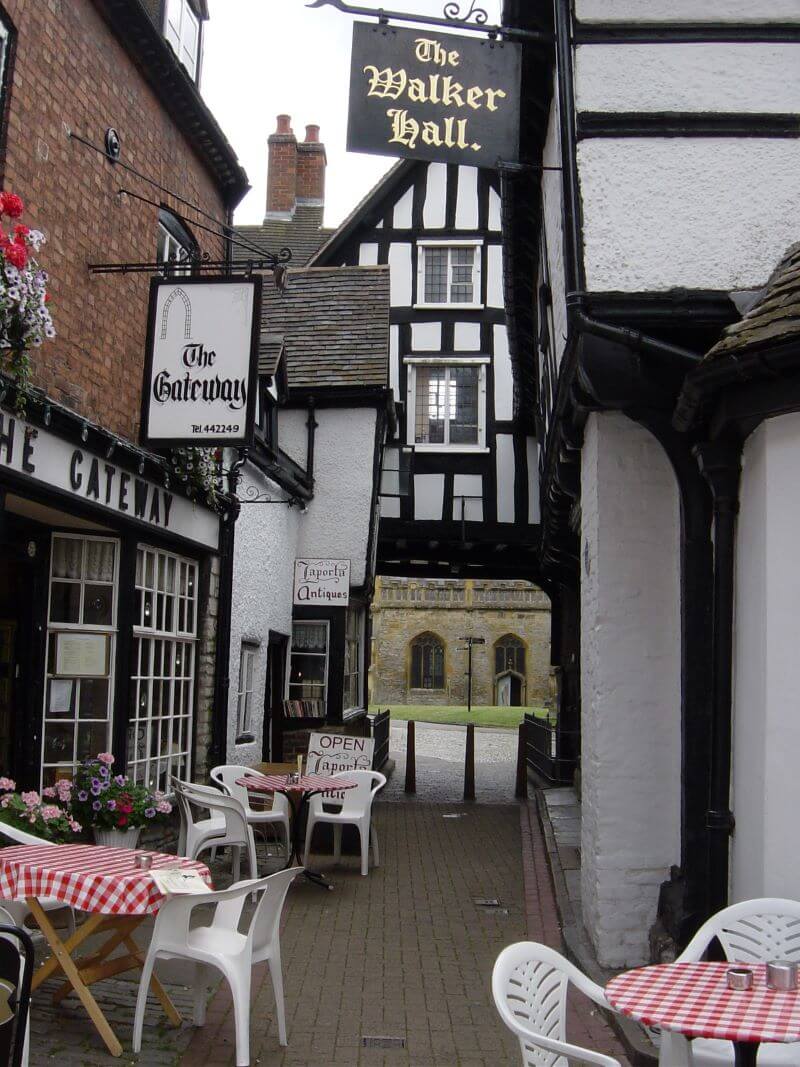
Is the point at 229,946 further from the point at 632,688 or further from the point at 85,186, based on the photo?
the point at 85,186

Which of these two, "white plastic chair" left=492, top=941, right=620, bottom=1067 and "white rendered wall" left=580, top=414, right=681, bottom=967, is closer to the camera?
"white plastic chair" left=492, top=941, right=620, bottom=1067

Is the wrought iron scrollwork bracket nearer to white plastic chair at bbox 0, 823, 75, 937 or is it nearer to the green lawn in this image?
white plastic chair at bbox 0, 823, 75, 937

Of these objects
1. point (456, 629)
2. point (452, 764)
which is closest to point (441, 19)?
point (452, 764)

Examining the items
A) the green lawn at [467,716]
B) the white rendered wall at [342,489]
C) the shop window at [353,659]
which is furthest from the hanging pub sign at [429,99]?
the green lawn at [467,716]

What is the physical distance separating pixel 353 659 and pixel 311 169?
40.0 ft

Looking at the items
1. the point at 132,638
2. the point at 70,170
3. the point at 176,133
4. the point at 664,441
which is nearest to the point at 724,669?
the point at 664,441

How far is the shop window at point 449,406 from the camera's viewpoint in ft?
57.5

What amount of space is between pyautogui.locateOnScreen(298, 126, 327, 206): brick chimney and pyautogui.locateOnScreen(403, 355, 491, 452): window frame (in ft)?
23.9

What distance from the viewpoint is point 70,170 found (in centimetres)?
784

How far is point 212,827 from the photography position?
341 inches

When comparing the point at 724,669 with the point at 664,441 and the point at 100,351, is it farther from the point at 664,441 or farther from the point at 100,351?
the point at 100,351

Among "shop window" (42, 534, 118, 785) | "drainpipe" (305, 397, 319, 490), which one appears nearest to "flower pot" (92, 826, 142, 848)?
"shop window" (42, 534, 118, 785)

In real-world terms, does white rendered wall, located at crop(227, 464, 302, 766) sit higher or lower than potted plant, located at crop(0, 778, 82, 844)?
higher

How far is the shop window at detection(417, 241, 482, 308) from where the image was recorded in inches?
709
